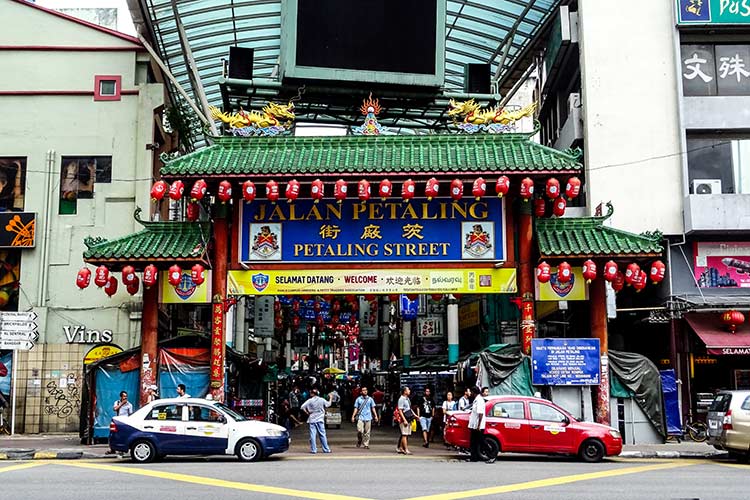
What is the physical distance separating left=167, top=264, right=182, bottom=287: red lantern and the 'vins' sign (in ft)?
26.0

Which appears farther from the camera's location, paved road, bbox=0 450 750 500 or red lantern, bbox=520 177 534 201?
red lantern, bbox=520 177 534 201

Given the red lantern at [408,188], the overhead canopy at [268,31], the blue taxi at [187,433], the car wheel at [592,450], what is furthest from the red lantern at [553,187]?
the blue taxi at [187,433]

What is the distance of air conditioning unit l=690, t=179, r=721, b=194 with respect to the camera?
27827 mm

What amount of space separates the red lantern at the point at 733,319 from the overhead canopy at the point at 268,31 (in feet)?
37.7

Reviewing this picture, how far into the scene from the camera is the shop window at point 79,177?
97.0 ft

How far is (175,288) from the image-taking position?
22.8 m

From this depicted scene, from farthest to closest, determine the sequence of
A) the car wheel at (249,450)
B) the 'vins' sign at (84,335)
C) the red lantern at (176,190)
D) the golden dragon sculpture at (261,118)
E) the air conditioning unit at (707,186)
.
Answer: the 'vins' sign at (84,335)
the air conditioning unit at (707,186)
the golden dragon sculpture at (261,118)
the red lantern at (176,190)
the car wheel at (249,450)

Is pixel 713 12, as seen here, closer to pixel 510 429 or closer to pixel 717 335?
Answer: pixel 717 335

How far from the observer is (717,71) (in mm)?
28875

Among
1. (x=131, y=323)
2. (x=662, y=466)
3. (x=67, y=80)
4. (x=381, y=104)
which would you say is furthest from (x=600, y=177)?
(x=67, y=80)

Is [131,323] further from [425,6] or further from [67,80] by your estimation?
[425,6]

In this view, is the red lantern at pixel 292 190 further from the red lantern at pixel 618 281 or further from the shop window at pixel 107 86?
the shop window at pixel 107 86

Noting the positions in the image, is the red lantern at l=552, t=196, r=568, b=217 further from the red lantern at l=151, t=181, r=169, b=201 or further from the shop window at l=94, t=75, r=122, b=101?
the shop window at l=94, t=75, r=122, b=101

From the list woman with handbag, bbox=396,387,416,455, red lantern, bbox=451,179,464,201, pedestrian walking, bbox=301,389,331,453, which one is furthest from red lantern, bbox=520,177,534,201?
pedestrian walking, bbox=301,389,331,453
